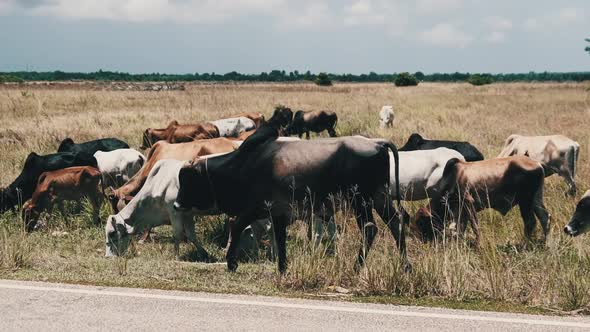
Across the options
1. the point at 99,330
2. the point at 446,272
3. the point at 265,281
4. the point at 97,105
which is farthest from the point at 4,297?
the point at 97,105

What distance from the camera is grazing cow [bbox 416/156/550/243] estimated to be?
10.3m

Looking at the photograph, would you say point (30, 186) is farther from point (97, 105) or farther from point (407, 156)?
point (97, 105)

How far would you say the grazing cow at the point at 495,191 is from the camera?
10.3 meters

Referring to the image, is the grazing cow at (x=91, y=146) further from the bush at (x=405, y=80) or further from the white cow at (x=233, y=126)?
the bush at (x=405, y=80)

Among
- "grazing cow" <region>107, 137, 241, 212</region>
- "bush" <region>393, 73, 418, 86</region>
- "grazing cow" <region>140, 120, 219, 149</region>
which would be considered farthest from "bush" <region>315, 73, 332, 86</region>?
"grazing cow" <region>107, 137, 241, 212</region>

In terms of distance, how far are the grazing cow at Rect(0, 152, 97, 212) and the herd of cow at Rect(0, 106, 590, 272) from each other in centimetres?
2

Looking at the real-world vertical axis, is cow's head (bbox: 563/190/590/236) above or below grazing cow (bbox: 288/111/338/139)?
above

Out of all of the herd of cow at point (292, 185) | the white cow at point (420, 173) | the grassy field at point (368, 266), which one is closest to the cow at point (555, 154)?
the herd of cow at point (292, 185)

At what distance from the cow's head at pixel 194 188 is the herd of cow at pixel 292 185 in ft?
0.04

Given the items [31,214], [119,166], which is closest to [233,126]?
[119,166]

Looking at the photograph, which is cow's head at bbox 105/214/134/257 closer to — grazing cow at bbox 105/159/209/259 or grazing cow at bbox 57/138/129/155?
grazing cow at bbox 105/159/209/259

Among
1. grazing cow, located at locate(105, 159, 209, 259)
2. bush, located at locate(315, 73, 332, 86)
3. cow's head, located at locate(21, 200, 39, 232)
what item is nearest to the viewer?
grazing cow, located at locate(105, 159, 209, 259)

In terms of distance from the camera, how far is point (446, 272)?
732 cm

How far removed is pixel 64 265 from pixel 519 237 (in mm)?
6574
